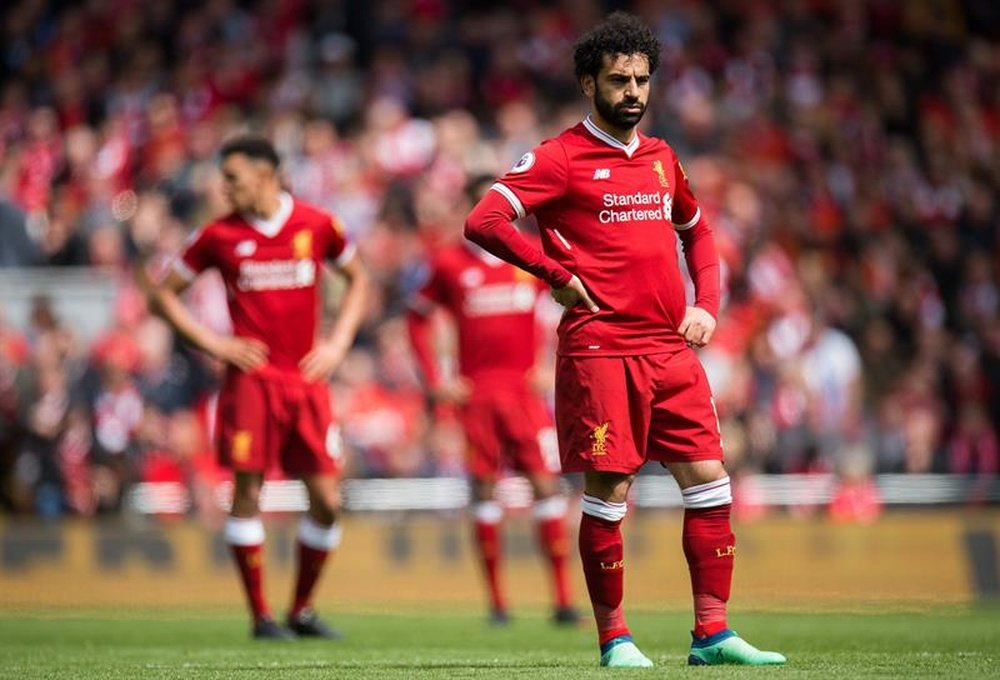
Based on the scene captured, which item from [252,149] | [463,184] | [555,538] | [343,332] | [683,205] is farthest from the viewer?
[463,184]

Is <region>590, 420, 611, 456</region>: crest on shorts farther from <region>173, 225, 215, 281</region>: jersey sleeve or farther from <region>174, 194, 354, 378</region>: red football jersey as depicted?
<region>173, 225, 215, 281</region>: jersey sleeve

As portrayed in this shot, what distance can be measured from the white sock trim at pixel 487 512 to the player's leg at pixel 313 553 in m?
1.96

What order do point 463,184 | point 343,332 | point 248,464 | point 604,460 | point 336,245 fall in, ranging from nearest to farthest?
point 604,460
point 248,464
point 343,332
point 336,245
point 463,184

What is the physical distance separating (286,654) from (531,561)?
620cm

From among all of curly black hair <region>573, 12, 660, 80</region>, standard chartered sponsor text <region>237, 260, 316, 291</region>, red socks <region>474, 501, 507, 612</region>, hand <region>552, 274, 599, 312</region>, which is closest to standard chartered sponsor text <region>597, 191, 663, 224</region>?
hand <region>552, 274, 599, 312</region>

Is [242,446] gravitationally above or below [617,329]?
below

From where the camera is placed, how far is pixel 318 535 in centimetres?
1131

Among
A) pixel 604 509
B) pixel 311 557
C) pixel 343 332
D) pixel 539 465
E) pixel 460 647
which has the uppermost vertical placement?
pixel 343 332

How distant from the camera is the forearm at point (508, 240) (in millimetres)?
8039

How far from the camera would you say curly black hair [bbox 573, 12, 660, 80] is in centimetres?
800

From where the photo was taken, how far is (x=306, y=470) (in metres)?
11.1

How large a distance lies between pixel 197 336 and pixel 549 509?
287 centimetres

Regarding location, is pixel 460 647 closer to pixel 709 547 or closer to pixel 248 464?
pixel 248 464

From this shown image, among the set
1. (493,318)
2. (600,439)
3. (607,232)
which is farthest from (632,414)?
(493,318)
